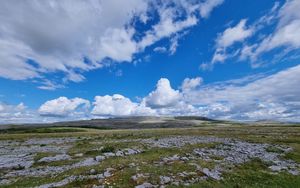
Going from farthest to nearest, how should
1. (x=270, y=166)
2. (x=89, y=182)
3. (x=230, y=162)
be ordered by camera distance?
1. (x=230, y=162)
2. (x=270, y=166)
3. (x=89, y=182)

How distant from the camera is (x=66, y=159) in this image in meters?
36.0

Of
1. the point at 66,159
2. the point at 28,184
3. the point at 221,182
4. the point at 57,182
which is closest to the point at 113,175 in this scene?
the point at 57,182

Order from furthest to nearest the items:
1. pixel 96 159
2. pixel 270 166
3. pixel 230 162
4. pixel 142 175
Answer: pixel 96 159
pixel 230 162
pixel 270 166
pixel 142 175

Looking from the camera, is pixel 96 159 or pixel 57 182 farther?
pixel 96 159

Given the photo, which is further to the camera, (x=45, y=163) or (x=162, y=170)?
(x=45, y=163)

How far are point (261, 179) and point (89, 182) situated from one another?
52.4 feet

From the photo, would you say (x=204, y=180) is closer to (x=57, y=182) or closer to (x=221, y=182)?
(x=221, y=182)

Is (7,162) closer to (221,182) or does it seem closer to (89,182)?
(89,182)

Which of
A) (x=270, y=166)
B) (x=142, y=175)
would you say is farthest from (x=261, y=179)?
(x=142, y=175)

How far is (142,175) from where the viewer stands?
2536 cm

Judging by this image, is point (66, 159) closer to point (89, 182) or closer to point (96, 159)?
point (96, 159)

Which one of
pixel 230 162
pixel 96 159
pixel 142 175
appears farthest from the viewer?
pixel 96 159

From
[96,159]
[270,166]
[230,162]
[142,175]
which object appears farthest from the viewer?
[96,159]

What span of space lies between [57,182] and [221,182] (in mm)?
14862
